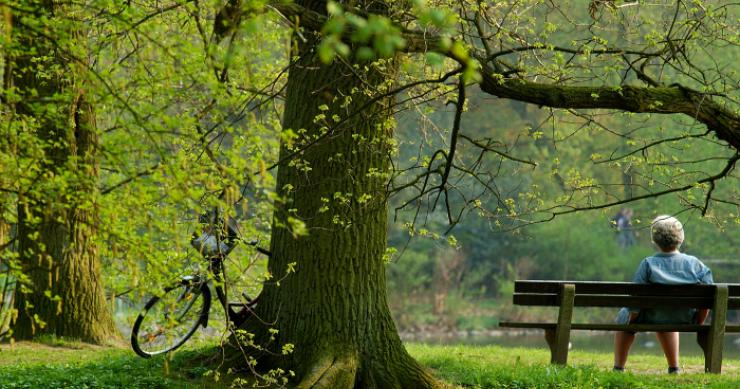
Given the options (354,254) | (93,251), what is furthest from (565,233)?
(354,254)

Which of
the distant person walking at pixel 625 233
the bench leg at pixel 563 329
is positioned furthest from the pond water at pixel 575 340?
the bench leg at pixel 563 329

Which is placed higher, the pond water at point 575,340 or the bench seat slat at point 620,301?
the bench seat slat at point 620,301

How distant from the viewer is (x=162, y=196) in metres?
5.53

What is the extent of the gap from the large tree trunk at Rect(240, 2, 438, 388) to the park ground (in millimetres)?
539

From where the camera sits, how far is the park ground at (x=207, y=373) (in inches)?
286

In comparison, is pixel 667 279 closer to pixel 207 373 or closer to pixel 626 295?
pixel 626 295

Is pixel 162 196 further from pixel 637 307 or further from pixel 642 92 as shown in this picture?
pixel 637 307

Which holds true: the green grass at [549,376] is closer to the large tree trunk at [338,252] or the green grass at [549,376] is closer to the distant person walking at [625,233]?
the large tree trunk at [338,252]

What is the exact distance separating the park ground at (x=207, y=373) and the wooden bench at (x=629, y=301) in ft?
0.83

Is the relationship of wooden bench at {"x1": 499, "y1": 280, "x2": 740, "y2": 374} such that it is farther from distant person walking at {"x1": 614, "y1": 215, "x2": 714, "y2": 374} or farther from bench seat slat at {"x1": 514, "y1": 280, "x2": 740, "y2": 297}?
distant person walking at {"x1": 614, "y1": 215, "x2": 714, "y2": 374}

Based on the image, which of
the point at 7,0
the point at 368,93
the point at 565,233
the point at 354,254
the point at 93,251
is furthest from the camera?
the point at 565,233

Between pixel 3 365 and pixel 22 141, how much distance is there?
3525 millimetres

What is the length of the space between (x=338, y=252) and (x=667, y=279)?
304 centimetres

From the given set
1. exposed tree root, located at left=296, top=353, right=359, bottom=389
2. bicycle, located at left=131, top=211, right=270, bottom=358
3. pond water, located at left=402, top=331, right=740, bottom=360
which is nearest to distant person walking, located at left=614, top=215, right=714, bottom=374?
exposed tree root, located at left=296, top=353, right=359, bottom=389
